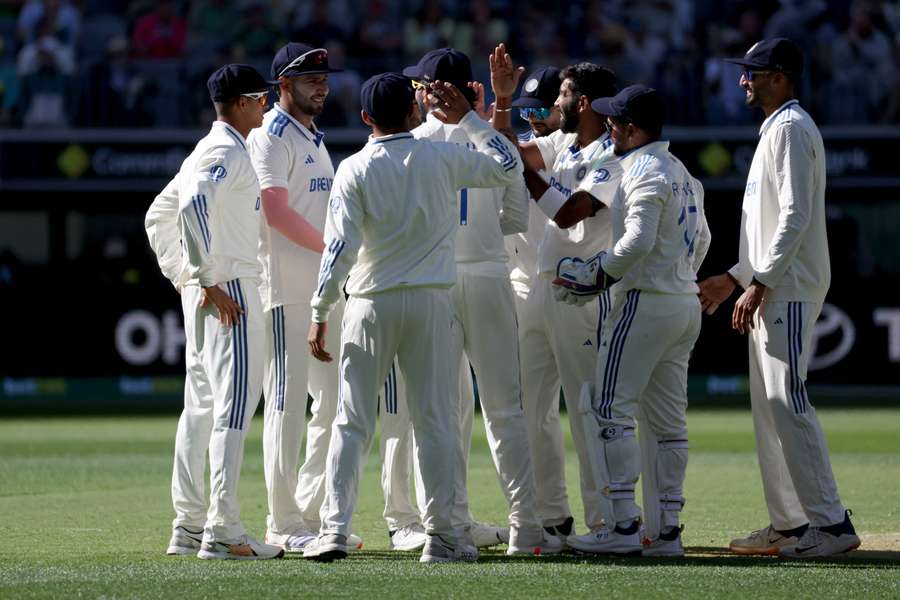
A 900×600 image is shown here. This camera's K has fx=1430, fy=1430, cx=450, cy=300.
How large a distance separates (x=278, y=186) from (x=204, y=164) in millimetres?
504

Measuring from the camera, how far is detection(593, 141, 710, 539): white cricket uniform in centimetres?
675

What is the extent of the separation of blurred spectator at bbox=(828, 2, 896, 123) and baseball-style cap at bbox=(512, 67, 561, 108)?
12.7 m

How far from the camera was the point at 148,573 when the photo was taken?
6.15 metres

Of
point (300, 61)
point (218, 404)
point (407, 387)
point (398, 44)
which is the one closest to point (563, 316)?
point (407, 387)

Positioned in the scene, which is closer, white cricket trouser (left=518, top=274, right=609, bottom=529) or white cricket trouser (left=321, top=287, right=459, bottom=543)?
white cricket trouser (left=321, top=287, right=459, bottom=543)

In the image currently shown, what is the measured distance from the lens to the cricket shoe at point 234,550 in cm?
662

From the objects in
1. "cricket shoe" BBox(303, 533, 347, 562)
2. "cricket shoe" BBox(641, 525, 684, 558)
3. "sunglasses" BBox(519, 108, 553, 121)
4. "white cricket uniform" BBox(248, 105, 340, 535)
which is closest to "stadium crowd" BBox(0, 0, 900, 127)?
"sunglasses" BBox(519, 108, 553, 121)

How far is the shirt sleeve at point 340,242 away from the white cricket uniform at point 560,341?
1.20m

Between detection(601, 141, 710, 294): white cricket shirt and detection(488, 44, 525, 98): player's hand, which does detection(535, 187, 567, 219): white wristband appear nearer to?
detection(601, 141, 710, 294): white cricket shirt

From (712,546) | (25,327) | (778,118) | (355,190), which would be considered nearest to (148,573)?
(355,190)

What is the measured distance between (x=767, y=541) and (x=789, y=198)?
1.72 metres

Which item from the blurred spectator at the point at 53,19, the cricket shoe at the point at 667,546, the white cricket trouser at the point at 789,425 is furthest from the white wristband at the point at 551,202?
the blurred spectator at the point at 53,19

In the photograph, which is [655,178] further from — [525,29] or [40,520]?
[525,29]

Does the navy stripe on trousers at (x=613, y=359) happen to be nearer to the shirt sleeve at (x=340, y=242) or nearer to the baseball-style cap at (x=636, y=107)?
the baseball-style cap at (x=636, y=107)
